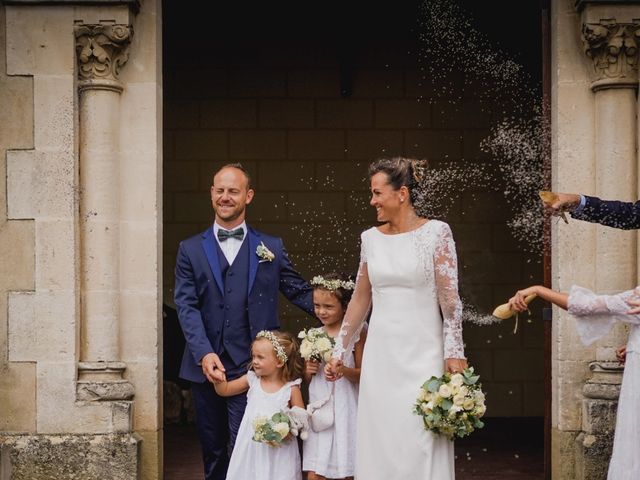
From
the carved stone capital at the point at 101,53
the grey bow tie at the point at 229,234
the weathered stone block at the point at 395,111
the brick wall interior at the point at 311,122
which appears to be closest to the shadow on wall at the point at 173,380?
the brick wall interior at the point at 311,122

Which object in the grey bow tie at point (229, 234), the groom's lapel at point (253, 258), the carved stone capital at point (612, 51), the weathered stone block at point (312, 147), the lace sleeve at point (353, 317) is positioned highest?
the carved stone capital at point (612, 51)

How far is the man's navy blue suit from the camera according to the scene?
5.52m

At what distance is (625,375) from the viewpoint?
502 cm

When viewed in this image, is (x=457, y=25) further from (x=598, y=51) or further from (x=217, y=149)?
(x=598, y=51)

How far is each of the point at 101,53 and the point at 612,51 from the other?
9.10ft

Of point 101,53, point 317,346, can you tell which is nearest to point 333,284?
point 317,346

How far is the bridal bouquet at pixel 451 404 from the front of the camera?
187 inches

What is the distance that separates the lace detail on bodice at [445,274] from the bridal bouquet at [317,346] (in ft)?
2.29

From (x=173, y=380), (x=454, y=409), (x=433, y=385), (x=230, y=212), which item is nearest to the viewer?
(x=454, y=409)

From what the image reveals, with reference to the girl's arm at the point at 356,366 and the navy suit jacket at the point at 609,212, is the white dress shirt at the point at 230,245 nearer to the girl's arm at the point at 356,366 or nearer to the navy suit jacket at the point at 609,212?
the girl's arm at the point at 356,366

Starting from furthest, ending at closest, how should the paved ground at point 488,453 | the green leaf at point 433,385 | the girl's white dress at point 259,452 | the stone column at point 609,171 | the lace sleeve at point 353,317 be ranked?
the paved ground at point 488,453 → the stone column at point 609,171 → the girl's white dress at point 259,452 → the lace sleeve at point 353,317 → the green leaf at point 433,385

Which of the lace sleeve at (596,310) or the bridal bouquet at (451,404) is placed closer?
the bridal bouquet at (451,404)

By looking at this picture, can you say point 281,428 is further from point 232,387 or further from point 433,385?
point 433,385

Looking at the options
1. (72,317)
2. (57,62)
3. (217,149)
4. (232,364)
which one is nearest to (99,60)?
(57,62)
